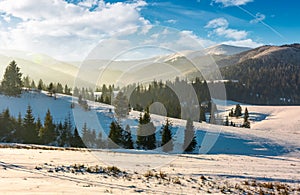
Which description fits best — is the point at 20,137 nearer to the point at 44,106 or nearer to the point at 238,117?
the point at 44,106

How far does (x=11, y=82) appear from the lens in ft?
278

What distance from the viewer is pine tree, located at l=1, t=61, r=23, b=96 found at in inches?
3273

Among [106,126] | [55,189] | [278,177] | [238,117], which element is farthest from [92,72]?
[238,117]

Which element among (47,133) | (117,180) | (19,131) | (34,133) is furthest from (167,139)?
(117,180)

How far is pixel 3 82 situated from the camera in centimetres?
8431

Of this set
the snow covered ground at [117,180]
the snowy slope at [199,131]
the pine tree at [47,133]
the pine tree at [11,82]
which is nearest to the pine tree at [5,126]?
the pine tree at [47,133]

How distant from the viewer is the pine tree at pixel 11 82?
83.1 m

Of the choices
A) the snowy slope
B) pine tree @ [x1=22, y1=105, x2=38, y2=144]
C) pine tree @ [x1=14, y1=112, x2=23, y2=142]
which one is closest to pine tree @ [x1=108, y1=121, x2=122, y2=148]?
the snowy slope

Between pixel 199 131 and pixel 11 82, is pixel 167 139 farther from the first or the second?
pixel 11 82

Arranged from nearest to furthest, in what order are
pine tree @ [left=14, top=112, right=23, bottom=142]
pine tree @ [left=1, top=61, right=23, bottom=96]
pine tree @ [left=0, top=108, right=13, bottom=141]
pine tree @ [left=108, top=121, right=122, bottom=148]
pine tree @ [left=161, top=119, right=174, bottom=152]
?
pine tree @ [left=161, top=119, right=174, bottom=152] < pine tree @ [left=108, top=121, right=122, bottom=148] < pine tree @ [left=14, top=112, right=23, bottom=142] < pine tree @ [left=0, top=108, right=13, bottom=141] < pine tree @ [left=1, top=61, right=23, bottom=96]

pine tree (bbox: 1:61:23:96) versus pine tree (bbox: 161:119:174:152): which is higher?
pine tree (bbox: 1:61:23:96)

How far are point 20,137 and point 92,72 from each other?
4640cm

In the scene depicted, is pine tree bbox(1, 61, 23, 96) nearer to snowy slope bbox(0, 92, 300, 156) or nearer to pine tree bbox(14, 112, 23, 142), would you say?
snowy slope bbox(0, 92, 300, 156)

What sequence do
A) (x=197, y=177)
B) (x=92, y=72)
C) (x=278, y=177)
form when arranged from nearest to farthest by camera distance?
(x=92, y=72) < (x=197, y=177) < (x=278, y=177)
